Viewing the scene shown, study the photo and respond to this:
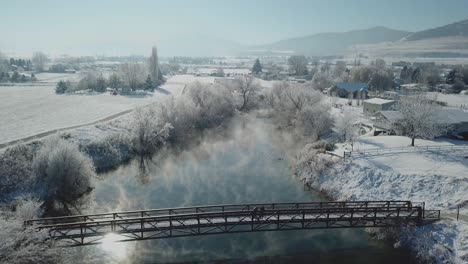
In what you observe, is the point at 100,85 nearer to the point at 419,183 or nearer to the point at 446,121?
the point at 446,121

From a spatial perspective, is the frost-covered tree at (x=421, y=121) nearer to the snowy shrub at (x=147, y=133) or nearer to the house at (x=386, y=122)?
the house at (x=386, y=122)

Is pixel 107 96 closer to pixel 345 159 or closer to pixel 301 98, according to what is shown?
pixel 301 98

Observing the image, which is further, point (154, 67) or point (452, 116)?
point (154, 67)

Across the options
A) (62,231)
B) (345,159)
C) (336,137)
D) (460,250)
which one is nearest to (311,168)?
(345,159)

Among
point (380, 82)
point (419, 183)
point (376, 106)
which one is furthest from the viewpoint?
point (380, 82)

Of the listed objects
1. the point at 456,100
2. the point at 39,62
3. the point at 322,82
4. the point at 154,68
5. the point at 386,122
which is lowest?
the point at 456,100

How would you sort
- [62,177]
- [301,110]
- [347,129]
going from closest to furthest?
1. [62,177]
2. [347,129]
3. [301,110]

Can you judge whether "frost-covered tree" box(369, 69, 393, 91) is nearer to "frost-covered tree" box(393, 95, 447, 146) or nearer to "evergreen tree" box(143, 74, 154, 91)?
"frost-covered tree" box(393, 95, 447, 146)

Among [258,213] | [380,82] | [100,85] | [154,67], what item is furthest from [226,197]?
[154,67]
